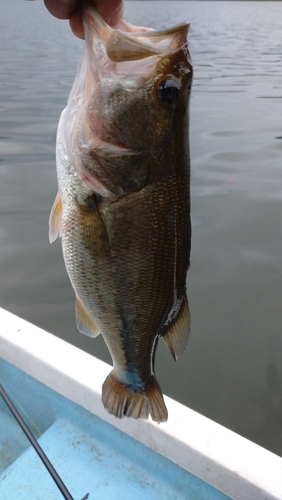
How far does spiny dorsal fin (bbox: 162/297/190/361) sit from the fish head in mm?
498

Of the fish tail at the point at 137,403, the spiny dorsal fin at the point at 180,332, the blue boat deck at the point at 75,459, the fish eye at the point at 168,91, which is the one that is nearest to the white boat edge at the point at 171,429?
the blue boat deck at the point at 75,459

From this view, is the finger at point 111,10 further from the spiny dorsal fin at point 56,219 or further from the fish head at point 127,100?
the spiny dorsal fin at point 56,219

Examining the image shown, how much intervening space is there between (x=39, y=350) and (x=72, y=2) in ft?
6.46

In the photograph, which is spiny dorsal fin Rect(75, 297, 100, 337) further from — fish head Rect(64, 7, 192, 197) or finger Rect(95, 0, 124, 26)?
finger Rect(95, 0, 124, 26)

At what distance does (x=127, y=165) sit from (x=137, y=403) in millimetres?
927

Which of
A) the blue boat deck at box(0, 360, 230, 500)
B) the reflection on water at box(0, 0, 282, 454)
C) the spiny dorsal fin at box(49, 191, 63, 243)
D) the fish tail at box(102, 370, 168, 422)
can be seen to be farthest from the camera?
the reflection on water at box(0, 0, 282, 454)

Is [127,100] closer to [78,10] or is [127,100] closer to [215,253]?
[78,10]

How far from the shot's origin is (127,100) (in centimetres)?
137

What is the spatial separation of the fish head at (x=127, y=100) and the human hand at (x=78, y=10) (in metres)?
0.04

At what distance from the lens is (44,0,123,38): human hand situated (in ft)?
4.39

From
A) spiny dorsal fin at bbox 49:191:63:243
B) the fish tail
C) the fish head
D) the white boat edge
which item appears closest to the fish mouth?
the fish head

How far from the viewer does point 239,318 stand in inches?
162

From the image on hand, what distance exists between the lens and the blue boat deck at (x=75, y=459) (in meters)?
2.38

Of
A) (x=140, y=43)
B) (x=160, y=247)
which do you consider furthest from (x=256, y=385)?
(x=140, y=43)
